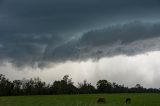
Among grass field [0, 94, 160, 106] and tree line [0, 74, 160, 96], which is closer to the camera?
grass field [0, 94, 160, 106]

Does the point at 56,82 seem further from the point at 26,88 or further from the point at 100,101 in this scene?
the point at 100,101

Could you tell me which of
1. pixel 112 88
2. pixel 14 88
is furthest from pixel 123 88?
pixel 14 88

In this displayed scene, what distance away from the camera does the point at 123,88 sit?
176500mm

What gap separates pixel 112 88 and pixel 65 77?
22.3 meters

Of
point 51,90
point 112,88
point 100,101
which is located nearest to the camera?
point 100,101

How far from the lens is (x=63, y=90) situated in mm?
153250

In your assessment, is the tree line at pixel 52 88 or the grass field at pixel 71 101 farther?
the tree line at pixel 52 88

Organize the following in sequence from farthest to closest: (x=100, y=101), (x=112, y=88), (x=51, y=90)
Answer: (x=112, y=88) → (x=51, y=90) → (x=100, y=101)

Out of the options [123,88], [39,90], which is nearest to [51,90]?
[39,90]

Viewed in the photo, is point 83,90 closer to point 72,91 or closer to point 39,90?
point 72,91

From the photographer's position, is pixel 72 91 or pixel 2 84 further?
pixel 72 91

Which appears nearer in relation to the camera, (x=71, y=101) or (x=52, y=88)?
(x=71, y=101)

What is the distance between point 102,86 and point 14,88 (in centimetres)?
3957

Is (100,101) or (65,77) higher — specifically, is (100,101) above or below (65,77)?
below
